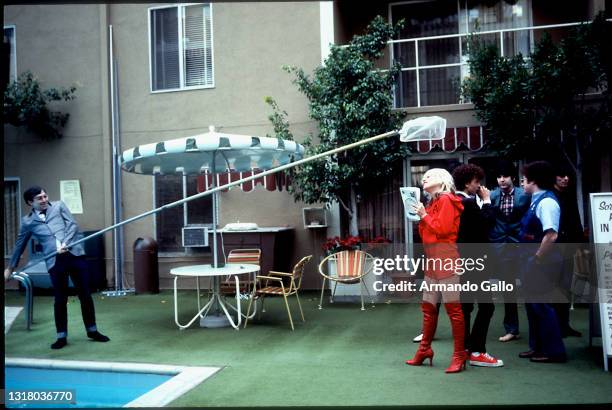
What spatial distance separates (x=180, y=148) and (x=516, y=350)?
A: 3.80 metres

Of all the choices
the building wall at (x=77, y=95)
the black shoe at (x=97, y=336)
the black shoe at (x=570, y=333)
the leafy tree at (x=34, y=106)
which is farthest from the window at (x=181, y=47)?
the black shoe at (x=570, y=333)

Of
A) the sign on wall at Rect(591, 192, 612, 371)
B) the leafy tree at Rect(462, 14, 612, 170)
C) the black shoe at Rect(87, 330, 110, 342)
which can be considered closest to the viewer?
the sign on wall at Rect(591, 192, 612, 371)

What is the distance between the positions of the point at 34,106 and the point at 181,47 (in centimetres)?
262

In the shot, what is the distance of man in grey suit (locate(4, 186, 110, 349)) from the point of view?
6.46m

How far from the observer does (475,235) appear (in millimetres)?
5285

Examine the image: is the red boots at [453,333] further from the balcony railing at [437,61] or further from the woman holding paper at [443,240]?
the balcony railing at [437,61]

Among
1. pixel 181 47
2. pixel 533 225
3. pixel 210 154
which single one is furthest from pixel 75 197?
pixel 533 225

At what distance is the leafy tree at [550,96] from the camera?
7770 millimetres

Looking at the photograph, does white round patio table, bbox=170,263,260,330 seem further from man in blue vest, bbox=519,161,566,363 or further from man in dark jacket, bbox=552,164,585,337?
man in dark jacket, bbox=552,164,585,337

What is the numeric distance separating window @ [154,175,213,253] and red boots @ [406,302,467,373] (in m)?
6.03

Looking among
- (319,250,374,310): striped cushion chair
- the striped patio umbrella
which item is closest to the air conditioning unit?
the striped patio umbrella

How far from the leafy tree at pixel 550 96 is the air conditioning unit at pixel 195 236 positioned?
472 centimetres

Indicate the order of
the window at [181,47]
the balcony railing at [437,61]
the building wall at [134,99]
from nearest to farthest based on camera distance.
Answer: the balcony railing at [437,61], the building wall at [134,99], the window at [181,47]

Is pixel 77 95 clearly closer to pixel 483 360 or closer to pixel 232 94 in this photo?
pixel 232 94
